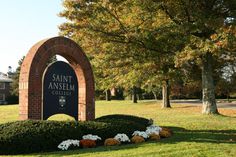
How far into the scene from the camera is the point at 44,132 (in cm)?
1322

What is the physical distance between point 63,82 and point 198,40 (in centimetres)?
959

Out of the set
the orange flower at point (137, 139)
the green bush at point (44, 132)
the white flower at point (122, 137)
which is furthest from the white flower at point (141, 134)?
the white flower at point (122, 137)

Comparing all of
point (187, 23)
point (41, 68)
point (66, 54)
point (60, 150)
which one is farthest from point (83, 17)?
point (60, 150)

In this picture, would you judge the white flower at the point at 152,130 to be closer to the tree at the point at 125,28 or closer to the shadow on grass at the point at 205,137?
the shadow on grass at the point at 205,137

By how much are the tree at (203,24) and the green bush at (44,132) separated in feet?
30.2

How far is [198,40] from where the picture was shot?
925 inches

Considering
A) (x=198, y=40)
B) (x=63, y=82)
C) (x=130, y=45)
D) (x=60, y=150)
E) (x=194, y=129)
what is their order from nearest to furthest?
(x=60, y=150) < (x=63, y=82) < (x=194, y=129) < (x=198, y=40) < (x=130, y=45)

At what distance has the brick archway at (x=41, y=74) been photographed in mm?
15398

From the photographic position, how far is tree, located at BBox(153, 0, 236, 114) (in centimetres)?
2256

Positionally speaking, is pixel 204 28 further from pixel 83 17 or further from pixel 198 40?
pixel 83 17

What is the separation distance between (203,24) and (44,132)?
13946 mm

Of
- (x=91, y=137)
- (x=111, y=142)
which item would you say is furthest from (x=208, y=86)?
(x=91, y=137)

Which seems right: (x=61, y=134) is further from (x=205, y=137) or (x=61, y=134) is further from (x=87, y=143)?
(x=205, y=137)

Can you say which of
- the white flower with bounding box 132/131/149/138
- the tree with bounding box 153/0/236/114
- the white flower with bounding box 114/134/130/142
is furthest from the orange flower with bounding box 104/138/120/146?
the tree with bounding box 153/0/236/114
